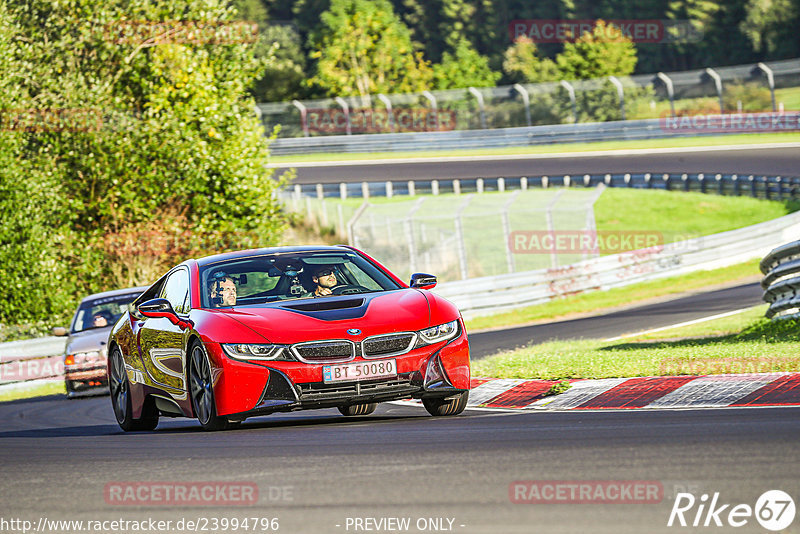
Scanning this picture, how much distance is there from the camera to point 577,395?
976 cm

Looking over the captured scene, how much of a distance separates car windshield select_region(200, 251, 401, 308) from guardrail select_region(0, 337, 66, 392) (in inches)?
455

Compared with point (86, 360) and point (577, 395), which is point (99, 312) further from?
point (577, 395)

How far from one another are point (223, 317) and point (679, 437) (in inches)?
139

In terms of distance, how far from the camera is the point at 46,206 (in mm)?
24625

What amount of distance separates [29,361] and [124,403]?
10.7 metres

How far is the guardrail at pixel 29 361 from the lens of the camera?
66.0 ft

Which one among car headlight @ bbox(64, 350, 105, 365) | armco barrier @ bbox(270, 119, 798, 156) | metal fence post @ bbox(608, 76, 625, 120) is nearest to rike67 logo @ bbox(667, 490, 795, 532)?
car headlight @ bbox(64, 350, 105, 365)

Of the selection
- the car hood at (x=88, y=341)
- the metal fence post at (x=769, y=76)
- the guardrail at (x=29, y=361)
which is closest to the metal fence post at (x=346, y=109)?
the metal fence post at (x=769, y=76)

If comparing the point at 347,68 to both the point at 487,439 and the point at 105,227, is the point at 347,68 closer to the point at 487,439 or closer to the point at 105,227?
the point at 105,227

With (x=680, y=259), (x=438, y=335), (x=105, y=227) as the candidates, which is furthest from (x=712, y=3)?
(x=438, y=335)

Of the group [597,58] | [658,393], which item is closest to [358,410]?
[658,393]

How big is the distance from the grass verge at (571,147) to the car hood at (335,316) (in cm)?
4070

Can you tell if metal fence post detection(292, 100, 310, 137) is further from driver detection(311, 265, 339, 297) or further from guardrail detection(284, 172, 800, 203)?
driver detection(311, 265, 339, 297)

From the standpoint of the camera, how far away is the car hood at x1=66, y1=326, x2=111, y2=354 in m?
16.8
